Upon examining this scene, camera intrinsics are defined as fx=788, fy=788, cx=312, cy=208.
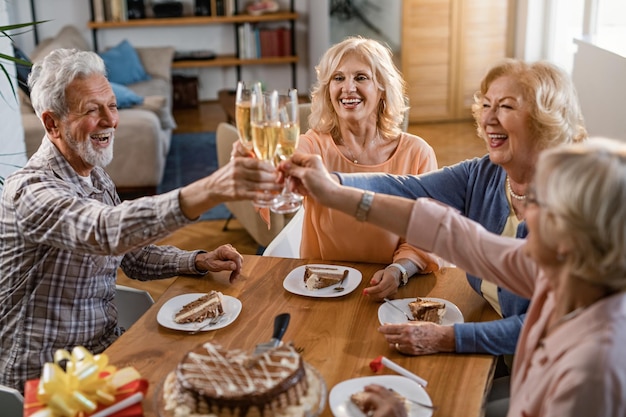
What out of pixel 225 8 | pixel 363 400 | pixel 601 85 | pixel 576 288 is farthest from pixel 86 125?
pixel 225 8

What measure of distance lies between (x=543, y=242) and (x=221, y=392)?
61cm

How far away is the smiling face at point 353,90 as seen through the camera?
2.62 m

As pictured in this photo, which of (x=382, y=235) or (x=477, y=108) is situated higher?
(x=477, y=108)

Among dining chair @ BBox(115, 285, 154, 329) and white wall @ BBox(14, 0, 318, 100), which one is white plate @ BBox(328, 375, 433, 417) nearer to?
dining chair @ BBox(115, 285, 154, 329)

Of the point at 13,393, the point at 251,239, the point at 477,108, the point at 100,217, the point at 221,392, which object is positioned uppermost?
the point at 477,108

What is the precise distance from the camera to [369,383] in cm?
163

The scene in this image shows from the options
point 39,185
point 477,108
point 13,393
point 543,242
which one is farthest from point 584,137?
point 13,393

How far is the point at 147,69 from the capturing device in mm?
7320

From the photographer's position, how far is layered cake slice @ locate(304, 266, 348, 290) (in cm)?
211

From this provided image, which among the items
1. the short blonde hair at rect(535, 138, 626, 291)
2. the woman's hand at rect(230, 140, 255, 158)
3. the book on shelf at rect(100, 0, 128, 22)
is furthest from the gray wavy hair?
the book on shelf at rect(100, 0, 128, 22)

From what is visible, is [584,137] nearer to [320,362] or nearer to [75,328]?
[320,362]

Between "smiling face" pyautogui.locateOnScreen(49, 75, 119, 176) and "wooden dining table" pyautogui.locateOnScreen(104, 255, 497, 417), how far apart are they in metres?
0.42

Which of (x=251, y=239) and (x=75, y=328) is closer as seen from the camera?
(x=75, y=328)

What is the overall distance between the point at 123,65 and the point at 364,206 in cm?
575
